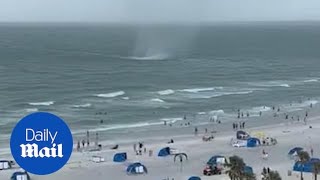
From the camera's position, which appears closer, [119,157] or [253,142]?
[119,157]

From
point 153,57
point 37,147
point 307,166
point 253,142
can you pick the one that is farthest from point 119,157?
point 153,57

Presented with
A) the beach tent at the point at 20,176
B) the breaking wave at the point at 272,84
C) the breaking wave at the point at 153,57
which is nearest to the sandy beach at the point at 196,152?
the beach tent at the point at 20,176

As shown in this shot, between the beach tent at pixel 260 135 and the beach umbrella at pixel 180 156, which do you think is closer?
the beach umbrella at pixel 180 156

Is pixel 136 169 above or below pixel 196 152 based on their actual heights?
below

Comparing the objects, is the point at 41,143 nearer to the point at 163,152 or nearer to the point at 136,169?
the point at 136,169

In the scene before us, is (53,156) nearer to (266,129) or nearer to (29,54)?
(266,129)

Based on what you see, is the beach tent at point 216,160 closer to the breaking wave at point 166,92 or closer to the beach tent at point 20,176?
the beach tent at point 20,176

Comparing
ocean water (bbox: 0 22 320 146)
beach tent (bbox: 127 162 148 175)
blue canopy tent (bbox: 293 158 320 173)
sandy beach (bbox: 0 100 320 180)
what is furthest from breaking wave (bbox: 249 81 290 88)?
beach tent (bbox: 127 162 148 175)
